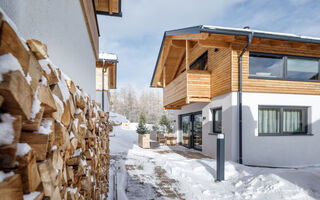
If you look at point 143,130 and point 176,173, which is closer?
point 176,173

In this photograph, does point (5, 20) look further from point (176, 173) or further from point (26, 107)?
point (176, 173)

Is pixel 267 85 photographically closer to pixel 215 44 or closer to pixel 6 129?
pixel 215 44

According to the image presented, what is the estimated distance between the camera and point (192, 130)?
10.8 metres

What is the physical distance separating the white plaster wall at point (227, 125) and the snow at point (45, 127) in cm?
699

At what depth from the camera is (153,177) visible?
200 inches

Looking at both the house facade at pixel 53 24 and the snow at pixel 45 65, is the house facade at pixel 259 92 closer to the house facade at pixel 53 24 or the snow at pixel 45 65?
the house facade at pixel 53 24

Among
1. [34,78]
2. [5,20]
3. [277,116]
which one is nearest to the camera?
[5,20]

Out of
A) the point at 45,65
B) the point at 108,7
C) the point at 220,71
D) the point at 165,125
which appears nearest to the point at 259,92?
the point at 220,71

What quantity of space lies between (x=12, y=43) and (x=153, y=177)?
511cm

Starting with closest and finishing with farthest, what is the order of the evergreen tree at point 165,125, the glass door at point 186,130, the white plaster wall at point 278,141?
1. the white plaster wall at point 278,141
2. the glass door at point 186,130
3. the evergreen tree at point 165,125

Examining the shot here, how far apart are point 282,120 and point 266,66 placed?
2.35 meters

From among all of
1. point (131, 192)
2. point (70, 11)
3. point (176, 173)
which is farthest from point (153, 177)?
point (70, 11)

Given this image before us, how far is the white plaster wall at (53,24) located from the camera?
3.39ft

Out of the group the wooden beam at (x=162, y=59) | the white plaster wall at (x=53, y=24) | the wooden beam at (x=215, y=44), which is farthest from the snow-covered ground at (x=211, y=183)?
the wooden beam at (x=162, y=59)
